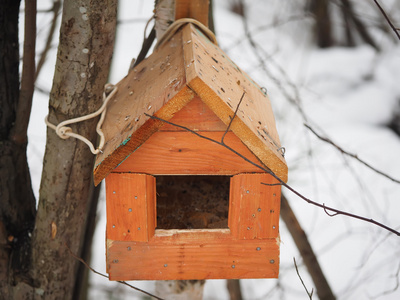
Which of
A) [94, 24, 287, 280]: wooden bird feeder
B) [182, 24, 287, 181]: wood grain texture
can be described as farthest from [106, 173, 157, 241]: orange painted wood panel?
[182, 24, 287, 181]: wood grain texture

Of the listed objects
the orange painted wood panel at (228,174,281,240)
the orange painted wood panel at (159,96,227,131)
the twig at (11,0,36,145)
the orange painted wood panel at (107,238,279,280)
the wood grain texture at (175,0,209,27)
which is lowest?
the orange painted wood panel at (107,238,279,280)

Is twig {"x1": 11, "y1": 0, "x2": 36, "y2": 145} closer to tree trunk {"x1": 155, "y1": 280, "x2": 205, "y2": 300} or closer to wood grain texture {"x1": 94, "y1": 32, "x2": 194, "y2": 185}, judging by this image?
wood grain texture {"x1": 94, "y1": 32, "x2": 194, "y2": 185}

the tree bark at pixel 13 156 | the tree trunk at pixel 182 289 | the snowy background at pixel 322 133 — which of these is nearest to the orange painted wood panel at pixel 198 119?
the tree bark at pixel 13 156

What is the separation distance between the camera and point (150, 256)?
128 centimetres

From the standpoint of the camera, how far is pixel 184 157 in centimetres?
117

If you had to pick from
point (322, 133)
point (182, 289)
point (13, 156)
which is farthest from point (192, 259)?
point (322, 133)

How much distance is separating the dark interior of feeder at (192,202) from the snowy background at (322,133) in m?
0.72

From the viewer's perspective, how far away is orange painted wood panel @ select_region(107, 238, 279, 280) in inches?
50.3

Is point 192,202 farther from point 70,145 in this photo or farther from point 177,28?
point 177,28

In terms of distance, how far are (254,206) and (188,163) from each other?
0.23m

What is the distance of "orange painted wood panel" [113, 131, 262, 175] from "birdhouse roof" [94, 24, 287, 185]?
0.05 metres

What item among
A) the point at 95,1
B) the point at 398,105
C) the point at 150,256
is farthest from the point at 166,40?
the point at 398,105

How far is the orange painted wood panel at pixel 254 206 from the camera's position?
3.95 feet

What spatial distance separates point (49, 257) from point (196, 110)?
0.76 meters
